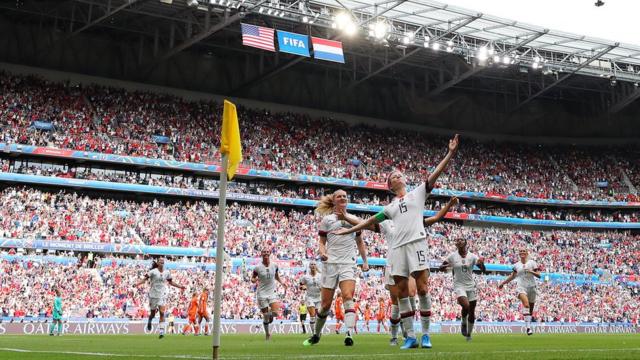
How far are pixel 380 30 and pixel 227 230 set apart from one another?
53.6ft

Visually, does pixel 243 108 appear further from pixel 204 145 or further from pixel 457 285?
pixel 457 285

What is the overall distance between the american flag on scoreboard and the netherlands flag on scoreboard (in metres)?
3.30

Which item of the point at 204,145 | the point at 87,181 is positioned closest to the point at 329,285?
the point at 87,181

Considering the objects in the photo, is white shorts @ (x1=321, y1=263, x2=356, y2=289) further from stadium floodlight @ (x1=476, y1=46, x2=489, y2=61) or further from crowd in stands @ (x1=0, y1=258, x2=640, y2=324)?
stadium floodlight @ (x1=476, y1=46, x2=489, y2=61)

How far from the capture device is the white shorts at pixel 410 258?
10766 mm

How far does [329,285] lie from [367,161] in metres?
43.3

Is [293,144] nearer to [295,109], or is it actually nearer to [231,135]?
[295,109]

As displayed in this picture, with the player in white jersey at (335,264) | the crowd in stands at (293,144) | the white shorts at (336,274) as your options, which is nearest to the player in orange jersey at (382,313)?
the crowd in stands at (293,144)

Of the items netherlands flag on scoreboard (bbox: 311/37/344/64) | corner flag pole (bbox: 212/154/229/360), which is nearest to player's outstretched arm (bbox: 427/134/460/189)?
corner flag pole (bbox: 212/154/229/360)

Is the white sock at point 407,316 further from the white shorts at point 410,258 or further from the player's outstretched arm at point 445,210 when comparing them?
the player's outstretched arm at point 445,210

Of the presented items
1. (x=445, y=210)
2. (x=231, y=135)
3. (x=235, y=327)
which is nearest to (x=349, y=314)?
(x=445, y=210)

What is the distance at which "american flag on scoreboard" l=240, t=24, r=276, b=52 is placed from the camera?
42.9 meters

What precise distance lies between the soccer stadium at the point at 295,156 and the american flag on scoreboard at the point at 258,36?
0.13 metres

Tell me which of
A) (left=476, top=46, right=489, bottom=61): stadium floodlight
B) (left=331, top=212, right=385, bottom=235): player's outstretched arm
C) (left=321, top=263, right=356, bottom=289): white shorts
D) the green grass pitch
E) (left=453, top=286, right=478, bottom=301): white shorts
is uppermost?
(left=476, top=46, right=489, bottom=61): stadium floodlight
